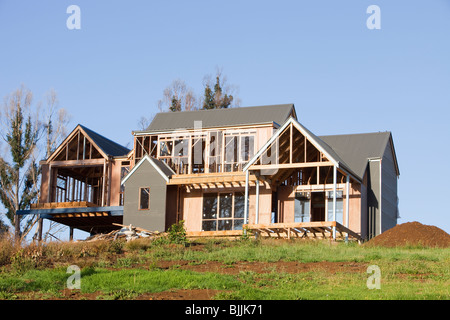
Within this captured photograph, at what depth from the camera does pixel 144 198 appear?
113 feet

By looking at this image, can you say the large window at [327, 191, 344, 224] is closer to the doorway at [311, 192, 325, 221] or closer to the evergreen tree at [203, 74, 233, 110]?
the doorway at [311, 192, 325, 221]

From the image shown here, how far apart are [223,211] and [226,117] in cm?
538

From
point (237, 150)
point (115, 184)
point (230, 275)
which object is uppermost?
point (237, 150)

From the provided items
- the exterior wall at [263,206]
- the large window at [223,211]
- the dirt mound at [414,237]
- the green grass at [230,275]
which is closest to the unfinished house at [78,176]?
the large window at [223,211]

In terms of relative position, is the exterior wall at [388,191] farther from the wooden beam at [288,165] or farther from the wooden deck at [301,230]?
the wooden beam at [288,165]

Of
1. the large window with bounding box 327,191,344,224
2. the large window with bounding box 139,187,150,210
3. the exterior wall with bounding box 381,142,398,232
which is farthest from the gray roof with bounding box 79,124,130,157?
the exterior wall with bounding box 381,142,398,232

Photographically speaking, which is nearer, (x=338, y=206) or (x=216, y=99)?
(x=338, y=206)

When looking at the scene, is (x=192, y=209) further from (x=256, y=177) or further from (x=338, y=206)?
(x=338, y=206)

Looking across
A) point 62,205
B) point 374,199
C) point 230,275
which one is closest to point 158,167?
point 62,205

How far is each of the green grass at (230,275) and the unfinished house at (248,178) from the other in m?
5.55

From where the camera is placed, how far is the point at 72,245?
2431 centimetres

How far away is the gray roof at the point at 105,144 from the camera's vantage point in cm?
3897

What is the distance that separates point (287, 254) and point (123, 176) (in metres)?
17.6
